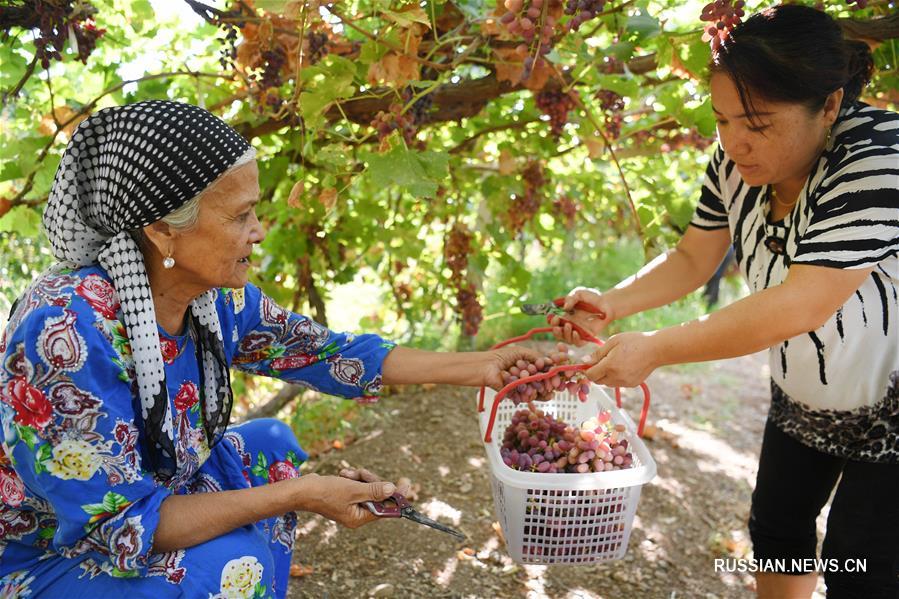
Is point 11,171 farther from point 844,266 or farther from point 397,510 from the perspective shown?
point 844,266

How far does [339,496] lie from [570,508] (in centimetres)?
69

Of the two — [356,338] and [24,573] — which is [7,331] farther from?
[356,338]

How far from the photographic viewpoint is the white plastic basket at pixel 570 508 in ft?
6.72

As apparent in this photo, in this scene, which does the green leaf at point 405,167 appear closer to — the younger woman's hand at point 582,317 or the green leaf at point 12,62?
the younger woman's hand at point 582,317

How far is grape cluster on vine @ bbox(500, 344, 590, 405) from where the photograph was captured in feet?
7.06

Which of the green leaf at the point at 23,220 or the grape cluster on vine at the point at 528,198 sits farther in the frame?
the grape cluster on vine at the point at 528,198

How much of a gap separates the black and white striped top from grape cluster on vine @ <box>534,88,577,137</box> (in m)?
Result: 0.69

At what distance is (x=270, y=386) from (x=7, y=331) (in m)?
2.94

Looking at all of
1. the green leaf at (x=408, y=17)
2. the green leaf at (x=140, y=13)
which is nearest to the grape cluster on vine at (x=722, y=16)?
the green leaf at (x=408, y=17)

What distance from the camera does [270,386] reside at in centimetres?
457

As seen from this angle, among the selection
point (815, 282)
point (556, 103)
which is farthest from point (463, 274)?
point (815, 282)

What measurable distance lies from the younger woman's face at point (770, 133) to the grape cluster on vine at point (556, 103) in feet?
2.96

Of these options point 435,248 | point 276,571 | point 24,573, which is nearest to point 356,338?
point 276,571

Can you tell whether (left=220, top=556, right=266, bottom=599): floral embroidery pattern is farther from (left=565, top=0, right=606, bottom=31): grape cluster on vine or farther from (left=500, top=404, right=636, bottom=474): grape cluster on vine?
(left=565, top=0, right=606, bottom=31): grape cluster on vine
